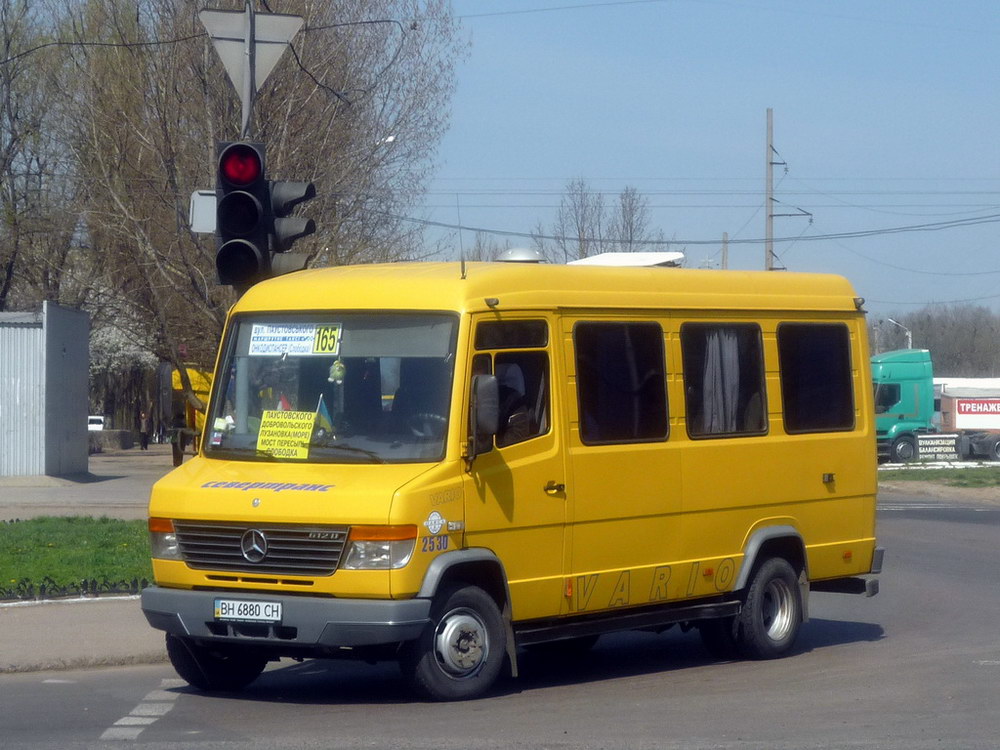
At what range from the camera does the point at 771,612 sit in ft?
34.1

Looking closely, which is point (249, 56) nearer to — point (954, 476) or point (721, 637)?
point (721, 637)

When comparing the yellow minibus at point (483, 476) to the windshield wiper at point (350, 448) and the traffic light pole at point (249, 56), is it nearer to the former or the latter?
the windshield wiper at point (350, 448)

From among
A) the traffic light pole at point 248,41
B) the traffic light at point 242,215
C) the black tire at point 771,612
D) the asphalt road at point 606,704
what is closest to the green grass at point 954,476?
the asphalt road at point 606,704

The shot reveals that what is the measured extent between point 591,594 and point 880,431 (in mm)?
37737

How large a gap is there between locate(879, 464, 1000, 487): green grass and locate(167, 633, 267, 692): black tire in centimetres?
2617

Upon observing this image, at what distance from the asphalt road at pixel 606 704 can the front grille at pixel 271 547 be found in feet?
2.72

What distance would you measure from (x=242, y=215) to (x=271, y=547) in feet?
10.5

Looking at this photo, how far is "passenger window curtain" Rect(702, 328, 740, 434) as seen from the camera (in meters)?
9.90

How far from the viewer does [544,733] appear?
7.43 metres

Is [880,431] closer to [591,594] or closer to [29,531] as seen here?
[29,531]

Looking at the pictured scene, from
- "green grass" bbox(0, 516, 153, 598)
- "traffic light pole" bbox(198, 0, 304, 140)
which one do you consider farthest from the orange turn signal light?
"green grass" bbox(0, 516, 153, 598)

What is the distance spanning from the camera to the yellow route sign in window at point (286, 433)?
839 centimetres

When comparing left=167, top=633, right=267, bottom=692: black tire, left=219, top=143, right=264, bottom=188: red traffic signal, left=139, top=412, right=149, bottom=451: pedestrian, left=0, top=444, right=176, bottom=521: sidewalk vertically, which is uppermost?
left=219, top=143, right=264, bottom=188: red traffic signal

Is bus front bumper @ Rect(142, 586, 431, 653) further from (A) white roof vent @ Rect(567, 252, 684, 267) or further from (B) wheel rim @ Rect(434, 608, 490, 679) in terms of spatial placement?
(A) white roof vent @ Rect(567, 252, 684, 267)
